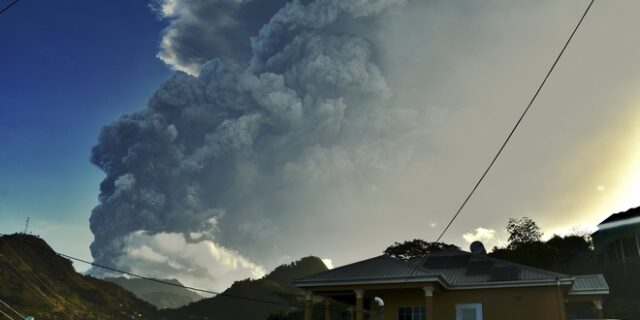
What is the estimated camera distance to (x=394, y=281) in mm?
20656

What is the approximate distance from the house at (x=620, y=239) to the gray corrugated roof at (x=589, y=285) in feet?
43.4

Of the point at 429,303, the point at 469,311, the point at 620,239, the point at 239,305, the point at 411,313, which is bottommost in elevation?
the point at 411,313

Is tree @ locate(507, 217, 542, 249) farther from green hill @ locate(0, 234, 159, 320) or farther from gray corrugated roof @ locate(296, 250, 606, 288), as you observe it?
green hill @ locate(0, 234, 159, 320)

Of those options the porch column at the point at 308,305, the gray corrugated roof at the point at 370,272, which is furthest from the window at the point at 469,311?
the porch column at the point at 308,305

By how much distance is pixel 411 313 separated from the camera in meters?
22.5

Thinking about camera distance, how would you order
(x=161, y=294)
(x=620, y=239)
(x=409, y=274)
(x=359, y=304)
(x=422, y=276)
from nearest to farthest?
(x=422, y=276) → (x=409, y=274) → (x=359, y=304) → (x=620, y=239) → (x=161, y=294)

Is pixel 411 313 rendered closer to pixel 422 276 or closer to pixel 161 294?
pixel 422 276

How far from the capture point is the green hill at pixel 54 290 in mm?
89750

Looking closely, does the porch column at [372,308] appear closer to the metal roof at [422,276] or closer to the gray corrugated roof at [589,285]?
the metal roof at [422,276]

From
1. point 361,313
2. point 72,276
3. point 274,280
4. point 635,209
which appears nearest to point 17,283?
point 72,276

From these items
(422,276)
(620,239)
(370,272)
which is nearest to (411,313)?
(370,272)

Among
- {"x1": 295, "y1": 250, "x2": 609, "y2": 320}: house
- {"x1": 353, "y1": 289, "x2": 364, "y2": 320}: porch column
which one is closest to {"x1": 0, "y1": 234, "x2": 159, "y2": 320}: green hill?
{"x1": 295, "y1": 250, "x2": 609, "y2": 320}: house

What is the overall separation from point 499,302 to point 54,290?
10039cm

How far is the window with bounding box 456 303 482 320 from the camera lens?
21359mm
